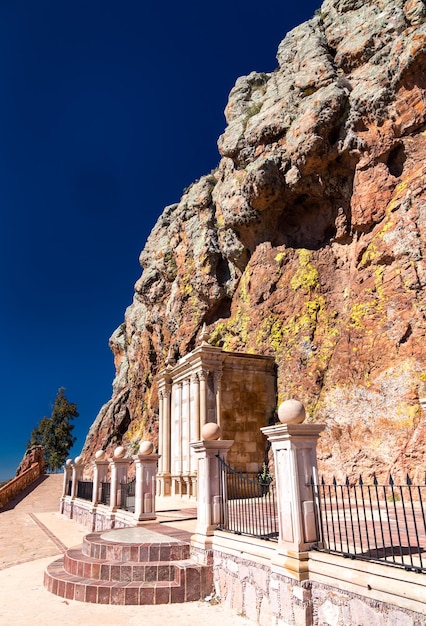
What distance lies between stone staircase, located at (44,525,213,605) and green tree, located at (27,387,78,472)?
46296 mm

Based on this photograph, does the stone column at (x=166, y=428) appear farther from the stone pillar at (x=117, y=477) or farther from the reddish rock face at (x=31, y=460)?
the reddish rock face at (x=31, y=460)

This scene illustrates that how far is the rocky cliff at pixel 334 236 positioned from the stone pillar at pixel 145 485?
8246 millimetres

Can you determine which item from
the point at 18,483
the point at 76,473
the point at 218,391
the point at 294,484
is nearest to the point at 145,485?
the point at 294,484

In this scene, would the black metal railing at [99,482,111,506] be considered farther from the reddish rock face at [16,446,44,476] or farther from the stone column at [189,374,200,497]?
the reddish rock face at [16,446,44,476]

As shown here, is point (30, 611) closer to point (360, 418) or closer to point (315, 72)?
point (360, 418)

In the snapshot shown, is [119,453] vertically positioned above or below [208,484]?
above

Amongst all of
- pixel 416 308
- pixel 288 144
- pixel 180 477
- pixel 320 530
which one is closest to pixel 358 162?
pixel 288 144

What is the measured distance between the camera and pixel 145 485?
39.1 ft

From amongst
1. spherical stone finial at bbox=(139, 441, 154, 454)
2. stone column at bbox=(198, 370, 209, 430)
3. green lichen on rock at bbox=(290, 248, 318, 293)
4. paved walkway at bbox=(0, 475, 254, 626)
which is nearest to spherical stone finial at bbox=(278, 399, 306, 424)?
paved walkway at bbox=(0, 475, 254, 626)

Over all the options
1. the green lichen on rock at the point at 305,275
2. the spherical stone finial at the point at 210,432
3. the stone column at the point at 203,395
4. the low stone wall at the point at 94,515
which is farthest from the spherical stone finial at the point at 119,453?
the green lichen on rock at the point at 305,275

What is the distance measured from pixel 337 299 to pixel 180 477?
10.9 m

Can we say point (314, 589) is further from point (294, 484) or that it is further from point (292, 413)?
point (292, 413)

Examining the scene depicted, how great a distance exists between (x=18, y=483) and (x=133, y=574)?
26.2m

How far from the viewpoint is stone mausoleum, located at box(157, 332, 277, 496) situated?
1844 cm
